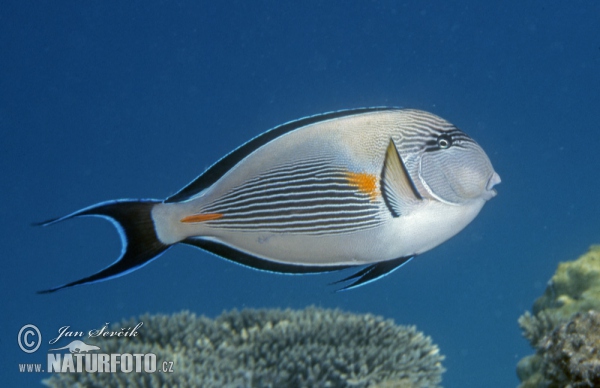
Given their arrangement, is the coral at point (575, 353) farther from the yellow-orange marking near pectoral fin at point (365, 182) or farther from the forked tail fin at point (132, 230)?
the forked tail fin at point (132, 230)

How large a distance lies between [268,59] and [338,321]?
42.6 metres

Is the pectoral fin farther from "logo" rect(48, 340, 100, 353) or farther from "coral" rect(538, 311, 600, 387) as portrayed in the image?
"logo" rect(48, 340, 100, 353)

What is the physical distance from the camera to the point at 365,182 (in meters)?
1.74

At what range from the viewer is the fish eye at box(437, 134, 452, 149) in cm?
179

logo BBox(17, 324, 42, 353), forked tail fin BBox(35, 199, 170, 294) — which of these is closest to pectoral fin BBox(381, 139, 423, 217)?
forked tail fin BBox(35, 199, 170, 294)

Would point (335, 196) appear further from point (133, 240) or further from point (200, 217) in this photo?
point (133, 240)

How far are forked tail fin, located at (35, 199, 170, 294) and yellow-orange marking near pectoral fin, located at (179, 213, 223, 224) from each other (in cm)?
11

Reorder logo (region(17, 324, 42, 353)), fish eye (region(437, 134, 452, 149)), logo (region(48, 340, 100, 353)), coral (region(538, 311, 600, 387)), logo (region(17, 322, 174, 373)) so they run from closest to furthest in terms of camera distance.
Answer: fish eye (region(437, 134, 452, 149)) → coral (region(538, 311, 600, 387)) → logo (region(17, 322, 174, 373)) → logo (region(48, 340, 100, 353)) → logo (region(17, 324, 42, 353))

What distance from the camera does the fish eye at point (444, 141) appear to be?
5.87 ft

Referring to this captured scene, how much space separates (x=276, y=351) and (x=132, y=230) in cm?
186

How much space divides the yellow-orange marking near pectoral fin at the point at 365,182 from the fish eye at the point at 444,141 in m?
0.27

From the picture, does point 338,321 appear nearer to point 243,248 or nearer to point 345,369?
point 345,369

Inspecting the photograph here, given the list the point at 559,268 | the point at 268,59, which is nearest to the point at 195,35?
the point at 268,59

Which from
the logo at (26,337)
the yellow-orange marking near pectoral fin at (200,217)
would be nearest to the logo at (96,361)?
the logo at (26,337)
